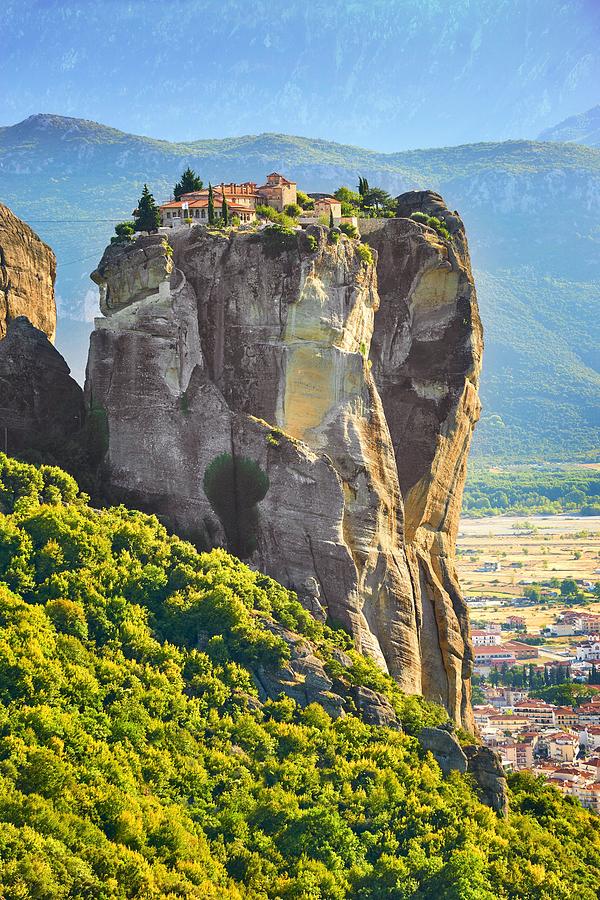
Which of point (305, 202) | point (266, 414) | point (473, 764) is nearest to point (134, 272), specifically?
point (266, 414)

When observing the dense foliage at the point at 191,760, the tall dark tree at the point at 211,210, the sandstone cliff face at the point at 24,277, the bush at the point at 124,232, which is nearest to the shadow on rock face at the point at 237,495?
the dense foliage at the point at 191,760

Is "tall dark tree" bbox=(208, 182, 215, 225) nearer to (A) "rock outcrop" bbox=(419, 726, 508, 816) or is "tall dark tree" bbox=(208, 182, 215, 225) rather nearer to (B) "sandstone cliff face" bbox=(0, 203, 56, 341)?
(B) "sandstone cliff face" bbox=(0, 203, 56, 341)

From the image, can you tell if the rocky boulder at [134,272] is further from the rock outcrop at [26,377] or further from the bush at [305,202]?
the bush at [305,202]

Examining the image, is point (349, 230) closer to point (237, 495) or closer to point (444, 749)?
point (237, 495)

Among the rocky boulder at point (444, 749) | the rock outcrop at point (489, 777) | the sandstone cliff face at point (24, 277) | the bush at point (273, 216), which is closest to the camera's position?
the rock outcrop at point (489, 777)

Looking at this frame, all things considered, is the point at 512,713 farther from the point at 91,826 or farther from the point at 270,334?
the point at 91,826

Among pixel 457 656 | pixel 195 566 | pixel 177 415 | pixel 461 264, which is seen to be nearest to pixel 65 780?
pixel 195 566
